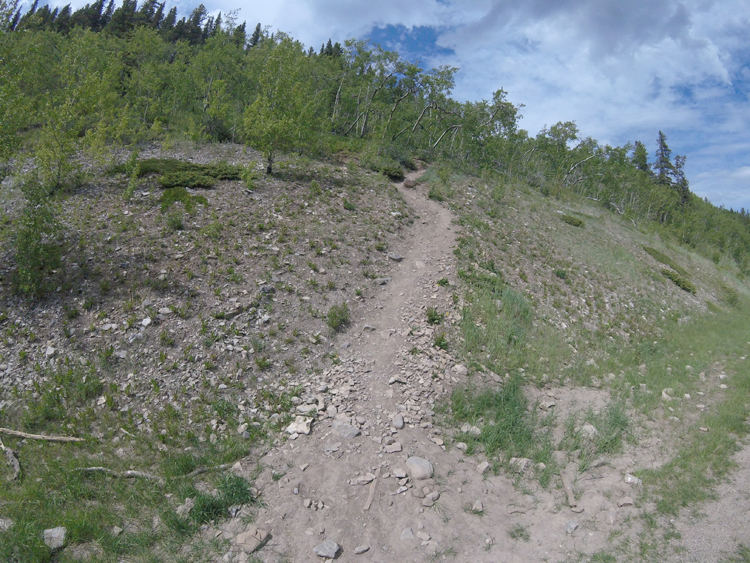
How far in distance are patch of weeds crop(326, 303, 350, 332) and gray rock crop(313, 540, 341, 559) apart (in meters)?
5.84

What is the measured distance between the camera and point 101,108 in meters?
17.6

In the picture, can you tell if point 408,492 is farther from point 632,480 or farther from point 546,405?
point 546,405

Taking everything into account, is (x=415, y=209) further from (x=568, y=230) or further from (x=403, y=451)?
(x=403, y=451)

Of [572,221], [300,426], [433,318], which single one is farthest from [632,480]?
[572,221]

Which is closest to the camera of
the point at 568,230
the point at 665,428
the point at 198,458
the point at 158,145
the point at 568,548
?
the point at 568,548

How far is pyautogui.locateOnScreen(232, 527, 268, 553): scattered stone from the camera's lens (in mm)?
5836

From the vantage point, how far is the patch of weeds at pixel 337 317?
11.2m

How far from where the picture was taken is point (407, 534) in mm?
6133

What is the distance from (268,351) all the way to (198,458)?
121 inches

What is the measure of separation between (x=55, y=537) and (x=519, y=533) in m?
6.60

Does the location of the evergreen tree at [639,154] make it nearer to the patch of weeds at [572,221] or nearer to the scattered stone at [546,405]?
the patch of weeds at [572,221]

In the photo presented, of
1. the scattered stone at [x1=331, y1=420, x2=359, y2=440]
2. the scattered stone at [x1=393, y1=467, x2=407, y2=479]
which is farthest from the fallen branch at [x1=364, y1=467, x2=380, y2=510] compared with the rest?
the scattered stone at [x1=331, y1=420, x2=359, y2=440]

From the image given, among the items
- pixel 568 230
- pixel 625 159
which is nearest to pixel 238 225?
pixel 568 230

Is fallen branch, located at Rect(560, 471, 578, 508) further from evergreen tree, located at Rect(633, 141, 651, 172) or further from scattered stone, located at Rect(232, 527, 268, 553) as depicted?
evergreen tree, located at Rect(633, 141, 651, 172)
